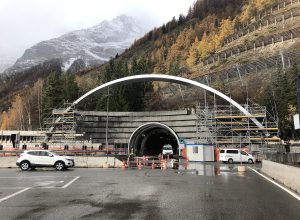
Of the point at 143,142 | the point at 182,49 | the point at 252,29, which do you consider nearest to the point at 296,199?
the point at 143,142

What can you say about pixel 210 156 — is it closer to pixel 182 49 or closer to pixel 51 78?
pixel 51 78

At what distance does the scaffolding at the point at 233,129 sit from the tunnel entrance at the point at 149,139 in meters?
7.31

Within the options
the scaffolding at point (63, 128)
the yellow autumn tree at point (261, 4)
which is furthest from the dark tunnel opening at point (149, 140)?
the yellow autumn tree at point (261, 4)

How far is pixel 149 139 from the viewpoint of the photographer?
297 ft

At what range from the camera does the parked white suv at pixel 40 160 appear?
27922 mm

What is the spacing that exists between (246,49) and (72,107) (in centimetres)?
6323

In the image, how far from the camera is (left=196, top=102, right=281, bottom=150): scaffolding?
6347cm

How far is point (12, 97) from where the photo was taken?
19325 centimetres

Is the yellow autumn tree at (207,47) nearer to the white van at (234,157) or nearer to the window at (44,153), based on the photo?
the white van at (234,157)

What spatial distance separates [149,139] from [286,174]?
74.0 meters

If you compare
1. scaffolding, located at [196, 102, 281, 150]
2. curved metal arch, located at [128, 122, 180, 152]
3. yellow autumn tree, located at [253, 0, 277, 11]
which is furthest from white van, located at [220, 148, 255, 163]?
yellow autumn tree, located at [253, 0, 277, 11]

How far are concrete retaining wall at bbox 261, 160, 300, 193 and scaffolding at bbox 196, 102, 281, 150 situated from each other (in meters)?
41.1

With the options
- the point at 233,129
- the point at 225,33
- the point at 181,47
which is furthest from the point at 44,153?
the point at 181,47

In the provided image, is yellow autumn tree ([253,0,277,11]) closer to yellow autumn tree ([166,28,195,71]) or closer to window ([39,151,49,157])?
yellow autumn tree ([166,28,195,71])
